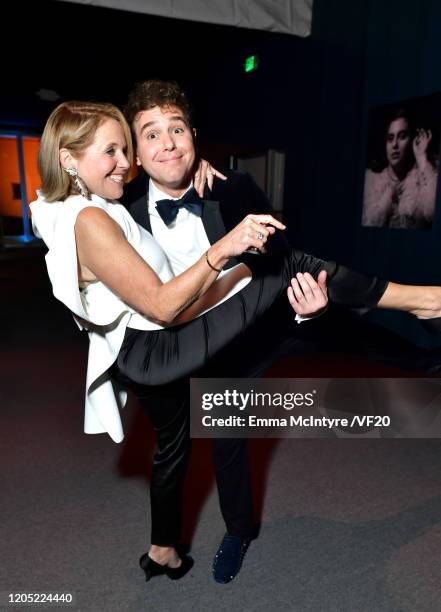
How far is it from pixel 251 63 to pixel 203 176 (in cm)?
545

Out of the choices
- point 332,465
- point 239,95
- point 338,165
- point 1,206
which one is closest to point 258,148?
point 239,95

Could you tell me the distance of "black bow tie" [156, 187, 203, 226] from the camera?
1.40 metres

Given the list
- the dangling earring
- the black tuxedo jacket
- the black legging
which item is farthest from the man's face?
the black legging

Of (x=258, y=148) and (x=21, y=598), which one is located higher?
(x=258, y=148)

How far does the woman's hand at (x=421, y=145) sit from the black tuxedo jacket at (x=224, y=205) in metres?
2.77

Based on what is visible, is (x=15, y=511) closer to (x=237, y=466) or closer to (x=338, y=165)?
(x=237, y=466)

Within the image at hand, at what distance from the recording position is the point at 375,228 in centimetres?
438

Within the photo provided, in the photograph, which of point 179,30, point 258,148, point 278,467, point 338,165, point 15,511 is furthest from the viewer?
point 179,30

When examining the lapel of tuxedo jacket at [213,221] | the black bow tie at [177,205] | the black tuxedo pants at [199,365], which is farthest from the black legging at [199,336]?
the black bow tie at [177,205]

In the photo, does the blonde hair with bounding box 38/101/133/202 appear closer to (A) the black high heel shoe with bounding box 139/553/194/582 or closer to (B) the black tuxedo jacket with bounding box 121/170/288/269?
(B) the black tuxedo jacket with bounding box 121/170/288/269

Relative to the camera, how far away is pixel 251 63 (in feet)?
20.2

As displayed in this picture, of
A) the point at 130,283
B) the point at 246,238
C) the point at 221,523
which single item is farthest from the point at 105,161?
the point at 221,523

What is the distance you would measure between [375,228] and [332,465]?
2.85 m

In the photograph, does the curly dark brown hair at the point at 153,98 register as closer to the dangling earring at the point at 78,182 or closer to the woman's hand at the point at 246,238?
the dangling earring at the point at 78,182
